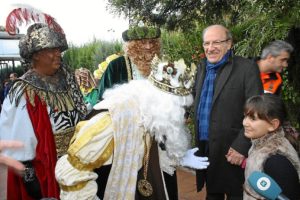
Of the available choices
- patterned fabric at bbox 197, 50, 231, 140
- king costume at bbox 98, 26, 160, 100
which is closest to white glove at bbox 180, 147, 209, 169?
patterned fabric at bbox 197, 50, 231, 140

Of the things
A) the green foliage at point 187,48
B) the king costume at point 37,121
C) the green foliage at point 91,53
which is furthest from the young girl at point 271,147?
the green foliage at point 91,53

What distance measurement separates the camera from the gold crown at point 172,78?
1937mm

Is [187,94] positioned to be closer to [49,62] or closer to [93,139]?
[93,139]

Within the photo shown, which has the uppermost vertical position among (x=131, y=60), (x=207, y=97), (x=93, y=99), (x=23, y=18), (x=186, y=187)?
(x=23, y=18)

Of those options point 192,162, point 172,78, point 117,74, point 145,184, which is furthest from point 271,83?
point 145,184

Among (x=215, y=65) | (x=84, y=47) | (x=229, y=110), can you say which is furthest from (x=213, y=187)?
(x=84, y=47)

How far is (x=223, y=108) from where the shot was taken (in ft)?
8.87

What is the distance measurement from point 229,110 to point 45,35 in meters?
1.39

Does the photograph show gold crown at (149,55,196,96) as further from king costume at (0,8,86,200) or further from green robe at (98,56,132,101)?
green robe at (98,56,132,101)

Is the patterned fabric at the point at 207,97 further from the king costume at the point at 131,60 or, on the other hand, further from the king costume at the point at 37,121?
the king costume at the point at 131,60

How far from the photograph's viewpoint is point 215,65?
2.79 metres

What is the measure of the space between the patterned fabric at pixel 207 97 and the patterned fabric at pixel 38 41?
3.55ft

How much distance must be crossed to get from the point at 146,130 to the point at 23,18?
160 centimetres

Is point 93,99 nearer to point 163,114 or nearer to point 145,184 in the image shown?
point 145,184
